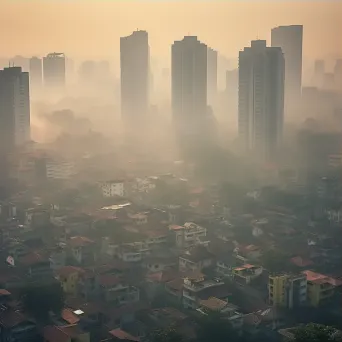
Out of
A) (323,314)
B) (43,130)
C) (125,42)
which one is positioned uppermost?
(125,42)

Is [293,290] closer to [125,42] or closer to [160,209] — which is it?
[160,209]

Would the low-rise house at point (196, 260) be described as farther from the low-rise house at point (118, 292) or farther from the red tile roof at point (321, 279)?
the red tile roof at point (321, 279)

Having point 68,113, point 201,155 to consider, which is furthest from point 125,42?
point 201,155

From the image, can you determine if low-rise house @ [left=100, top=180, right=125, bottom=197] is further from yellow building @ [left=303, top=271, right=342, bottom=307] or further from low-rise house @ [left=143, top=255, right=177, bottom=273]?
yellow building @ [left=303, top=271, right=342, bottom=307]

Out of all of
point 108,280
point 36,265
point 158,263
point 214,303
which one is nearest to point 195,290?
point 214,303

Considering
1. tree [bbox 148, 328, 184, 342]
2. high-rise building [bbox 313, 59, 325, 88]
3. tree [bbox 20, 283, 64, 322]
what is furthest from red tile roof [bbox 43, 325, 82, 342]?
high-rise building [bbox 313, 59, 325, 88]

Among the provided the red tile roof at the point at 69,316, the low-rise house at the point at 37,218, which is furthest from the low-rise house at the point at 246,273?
the low-rise house at the point at 37,218
